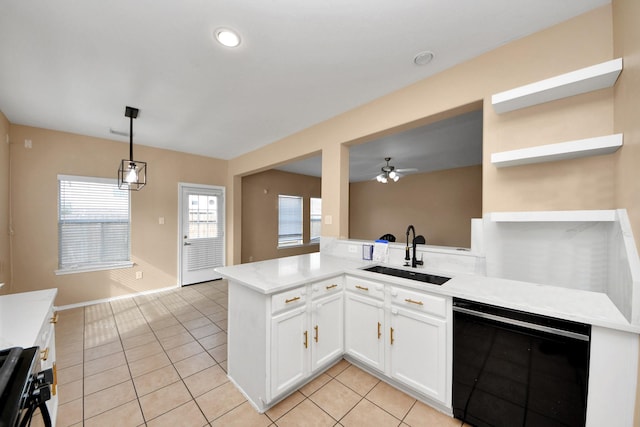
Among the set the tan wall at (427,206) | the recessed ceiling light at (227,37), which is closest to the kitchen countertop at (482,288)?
the recessed ceiling light at (227,37)

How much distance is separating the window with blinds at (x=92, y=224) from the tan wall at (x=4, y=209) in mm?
475

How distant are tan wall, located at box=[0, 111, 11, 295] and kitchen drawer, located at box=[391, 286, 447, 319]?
14.9 feet

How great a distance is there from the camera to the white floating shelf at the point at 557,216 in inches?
53.1

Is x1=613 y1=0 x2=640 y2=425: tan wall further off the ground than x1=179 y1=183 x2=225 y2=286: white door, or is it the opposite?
x1=613 y1=0 x2=640 y2=425: tan wall

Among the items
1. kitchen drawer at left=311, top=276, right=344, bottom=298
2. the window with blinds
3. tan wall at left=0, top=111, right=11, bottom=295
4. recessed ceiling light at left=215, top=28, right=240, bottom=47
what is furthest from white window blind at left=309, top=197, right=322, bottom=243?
tan wall at left=0, top=111, right=11, bottom=295

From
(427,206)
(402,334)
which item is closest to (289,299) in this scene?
(402,334)

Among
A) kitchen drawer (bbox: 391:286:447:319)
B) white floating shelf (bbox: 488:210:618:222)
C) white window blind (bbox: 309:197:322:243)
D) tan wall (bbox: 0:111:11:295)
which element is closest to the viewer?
white floating shelf (bbox: 488:210:618:222)

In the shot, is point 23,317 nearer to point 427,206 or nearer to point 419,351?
point 419,351

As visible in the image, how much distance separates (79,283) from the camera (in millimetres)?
3648

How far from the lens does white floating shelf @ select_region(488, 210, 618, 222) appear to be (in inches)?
53.1

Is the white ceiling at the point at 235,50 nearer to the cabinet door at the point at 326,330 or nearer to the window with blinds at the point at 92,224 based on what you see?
the window with blinds at the point at 92,224

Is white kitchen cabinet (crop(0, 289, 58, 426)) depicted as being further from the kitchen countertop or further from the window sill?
the window sill

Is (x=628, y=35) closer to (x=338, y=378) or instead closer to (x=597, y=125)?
(x=597, y=125)

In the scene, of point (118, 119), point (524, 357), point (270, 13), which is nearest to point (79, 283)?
point (118, 119)
